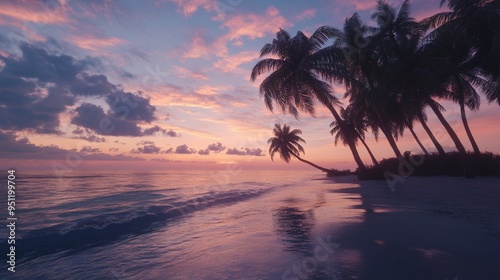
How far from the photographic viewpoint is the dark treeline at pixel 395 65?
1695cm

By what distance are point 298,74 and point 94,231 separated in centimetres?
1521

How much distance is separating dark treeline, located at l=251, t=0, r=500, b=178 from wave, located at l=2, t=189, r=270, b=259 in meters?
13.4

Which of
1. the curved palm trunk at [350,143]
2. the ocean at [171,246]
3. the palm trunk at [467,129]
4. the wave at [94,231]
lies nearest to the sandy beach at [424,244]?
the ocean at [171,246]

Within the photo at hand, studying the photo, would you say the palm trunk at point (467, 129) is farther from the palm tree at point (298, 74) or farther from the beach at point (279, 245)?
the beach at point (279, 245)

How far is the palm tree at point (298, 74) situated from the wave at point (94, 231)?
42.5 ft

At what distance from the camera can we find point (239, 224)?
19.7 feet

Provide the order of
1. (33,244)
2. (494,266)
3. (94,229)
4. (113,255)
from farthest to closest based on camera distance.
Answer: (94,229) < (33,244) < (113,255) < (494,266)

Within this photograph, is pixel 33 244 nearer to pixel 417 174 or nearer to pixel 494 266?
pixel 494 266

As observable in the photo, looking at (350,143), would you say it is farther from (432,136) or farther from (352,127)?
(352,127)

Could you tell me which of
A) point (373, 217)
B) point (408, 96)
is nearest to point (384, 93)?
point (408, 96)

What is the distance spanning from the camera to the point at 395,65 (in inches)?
668

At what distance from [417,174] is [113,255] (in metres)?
19.1

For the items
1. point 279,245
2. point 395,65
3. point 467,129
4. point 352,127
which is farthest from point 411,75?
point 279,245

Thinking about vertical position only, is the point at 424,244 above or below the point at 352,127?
below
